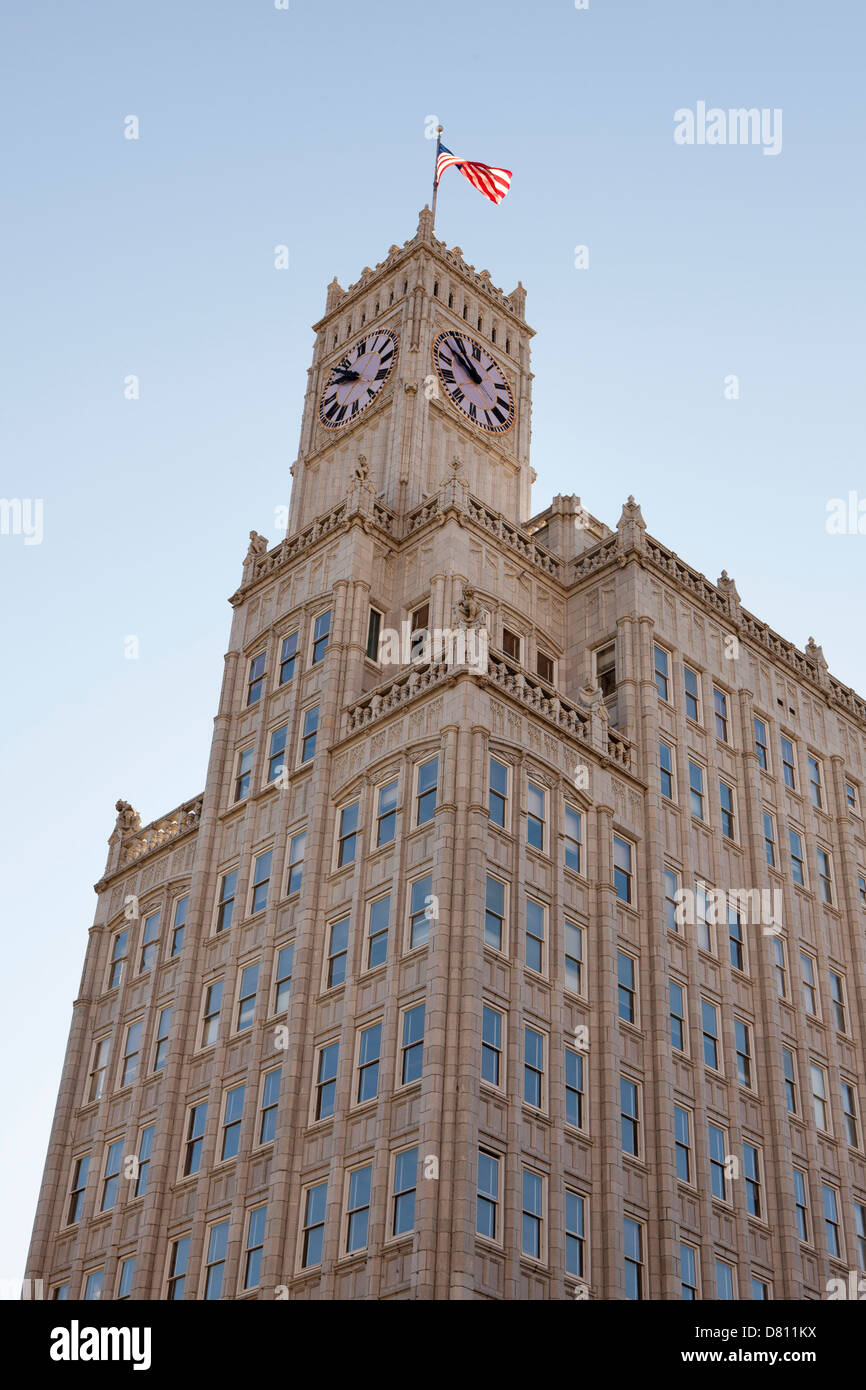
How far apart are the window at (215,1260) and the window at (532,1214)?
29.7 ft

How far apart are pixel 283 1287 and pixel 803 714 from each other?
32312mm

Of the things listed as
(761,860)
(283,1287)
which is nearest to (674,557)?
(761,860)

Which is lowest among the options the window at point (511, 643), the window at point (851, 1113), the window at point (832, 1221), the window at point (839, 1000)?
the window at point (832, 1221)

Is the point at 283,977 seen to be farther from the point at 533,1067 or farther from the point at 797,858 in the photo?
the point at 797,858

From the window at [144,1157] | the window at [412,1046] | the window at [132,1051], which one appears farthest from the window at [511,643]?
the window at [144,1157]

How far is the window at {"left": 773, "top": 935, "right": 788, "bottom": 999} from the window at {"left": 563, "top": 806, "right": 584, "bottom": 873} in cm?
924

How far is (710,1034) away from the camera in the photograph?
5219 cm

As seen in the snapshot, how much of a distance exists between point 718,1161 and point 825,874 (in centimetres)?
1547

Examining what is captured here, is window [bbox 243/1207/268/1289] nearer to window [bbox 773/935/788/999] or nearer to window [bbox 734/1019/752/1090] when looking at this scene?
window [bbox 734/1019/752/1090]

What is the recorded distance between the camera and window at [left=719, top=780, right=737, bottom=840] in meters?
58.2

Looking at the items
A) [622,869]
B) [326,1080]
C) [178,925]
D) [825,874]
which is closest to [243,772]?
[178,925]

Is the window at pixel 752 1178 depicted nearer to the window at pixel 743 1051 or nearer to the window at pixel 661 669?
the window at pixel 743 1051

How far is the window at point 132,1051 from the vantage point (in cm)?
5538

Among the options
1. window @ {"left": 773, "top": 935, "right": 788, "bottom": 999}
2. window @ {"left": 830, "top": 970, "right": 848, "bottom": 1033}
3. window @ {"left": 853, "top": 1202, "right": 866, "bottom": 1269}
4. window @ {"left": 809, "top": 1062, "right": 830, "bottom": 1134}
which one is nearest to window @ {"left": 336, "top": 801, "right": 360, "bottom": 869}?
window @ {"left": 773, "top": 935, "right": 788, "bottom": 999}
